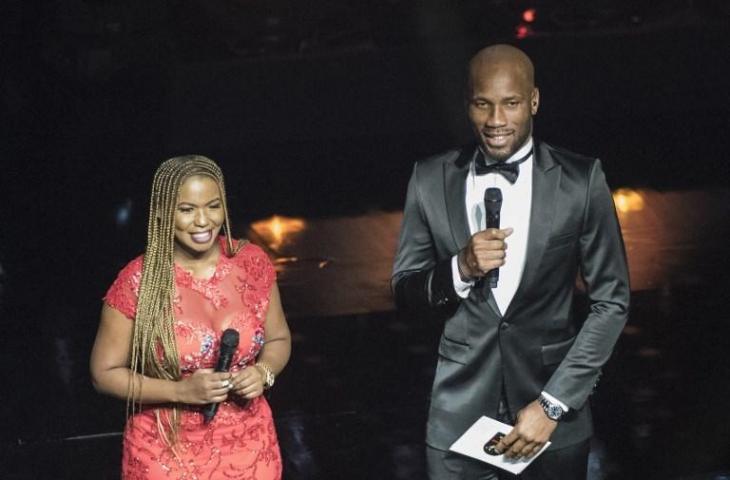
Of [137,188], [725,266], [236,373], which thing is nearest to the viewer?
[236,373]

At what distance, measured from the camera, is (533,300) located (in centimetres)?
341

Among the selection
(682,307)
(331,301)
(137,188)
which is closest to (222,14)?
(137,188)

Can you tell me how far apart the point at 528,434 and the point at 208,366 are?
0.81 meters

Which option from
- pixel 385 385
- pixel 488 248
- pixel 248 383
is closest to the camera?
pixel 488 248

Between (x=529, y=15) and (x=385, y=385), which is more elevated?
(x=529, y=15)

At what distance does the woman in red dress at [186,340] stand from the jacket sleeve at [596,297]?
758 mm

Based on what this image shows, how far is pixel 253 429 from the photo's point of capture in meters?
3.59

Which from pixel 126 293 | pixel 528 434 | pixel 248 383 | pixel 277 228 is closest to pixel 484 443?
pixel 528 434

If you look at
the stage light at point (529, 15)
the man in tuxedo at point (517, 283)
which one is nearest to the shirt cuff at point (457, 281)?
the man in tuxedo at point (517, 283)

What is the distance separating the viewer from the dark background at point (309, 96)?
9125mm

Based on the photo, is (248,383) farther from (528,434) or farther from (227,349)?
(528,434)

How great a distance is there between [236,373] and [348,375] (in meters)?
2.65

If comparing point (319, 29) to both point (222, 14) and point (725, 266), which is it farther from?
point (725, 266)

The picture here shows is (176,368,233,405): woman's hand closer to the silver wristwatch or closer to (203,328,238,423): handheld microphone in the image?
(203,328,238,423): handheld microphone
